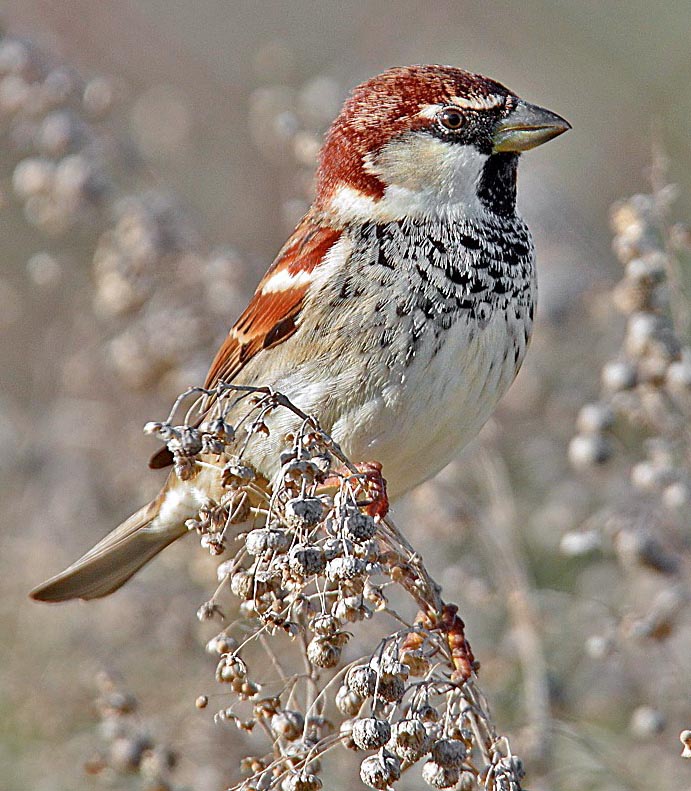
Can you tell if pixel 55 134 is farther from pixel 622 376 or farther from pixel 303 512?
pixel 303 512

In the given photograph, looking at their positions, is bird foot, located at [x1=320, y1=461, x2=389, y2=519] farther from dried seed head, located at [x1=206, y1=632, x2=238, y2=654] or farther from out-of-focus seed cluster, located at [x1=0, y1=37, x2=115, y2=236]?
out-of-focus seed cluster, located at [x1=0, y1=37, x2=115, y2=236]

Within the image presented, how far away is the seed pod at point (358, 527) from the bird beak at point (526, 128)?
3.77 feet

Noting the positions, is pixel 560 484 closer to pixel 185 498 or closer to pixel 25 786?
pixel 185 498

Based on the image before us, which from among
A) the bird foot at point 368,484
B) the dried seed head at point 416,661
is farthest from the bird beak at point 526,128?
the dried seed head at point 416,661

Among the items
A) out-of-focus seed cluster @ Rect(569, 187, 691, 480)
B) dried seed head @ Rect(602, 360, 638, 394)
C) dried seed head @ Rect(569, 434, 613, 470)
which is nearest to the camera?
out-of-focus seed cluster @ Rect(569, 187, 691, 480)

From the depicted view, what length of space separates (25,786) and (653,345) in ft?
6.30

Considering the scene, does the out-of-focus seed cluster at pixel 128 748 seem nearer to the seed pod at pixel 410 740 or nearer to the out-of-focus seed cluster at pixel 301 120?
the seed pod at pixel 410 740

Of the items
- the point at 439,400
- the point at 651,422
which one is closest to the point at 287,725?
the point at 439,400

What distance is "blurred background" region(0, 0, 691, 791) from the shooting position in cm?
301

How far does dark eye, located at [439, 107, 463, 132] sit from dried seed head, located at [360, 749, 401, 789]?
4.85 feet

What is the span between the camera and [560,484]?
12.5ft

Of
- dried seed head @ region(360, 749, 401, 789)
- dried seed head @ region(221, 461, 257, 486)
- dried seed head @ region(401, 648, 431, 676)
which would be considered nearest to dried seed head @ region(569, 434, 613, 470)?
dried seed head @ region(401, 648, 431, 676)

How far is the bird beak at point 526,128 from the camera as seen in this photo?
2596 mm

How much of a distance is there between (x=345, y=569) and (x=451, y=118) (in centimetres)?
129
